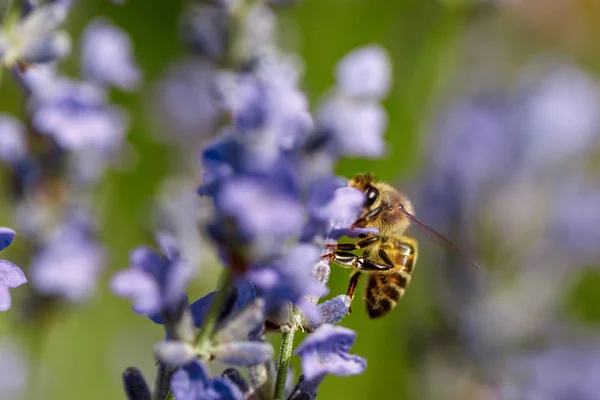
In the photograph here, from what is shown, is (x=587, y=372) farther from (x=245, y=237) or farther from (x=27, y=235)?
(x=245, y=237)

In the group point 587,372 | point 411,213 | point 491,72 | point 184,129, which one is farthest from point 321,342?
point 491,72

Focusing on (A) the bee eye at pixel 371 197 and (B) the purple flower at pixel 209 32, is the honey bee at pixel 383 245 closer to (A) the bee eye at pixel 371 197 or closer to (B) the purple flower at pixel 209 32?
(A) the bee eye at pixel 371 197

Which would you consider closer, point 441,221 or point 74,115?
point 74,115

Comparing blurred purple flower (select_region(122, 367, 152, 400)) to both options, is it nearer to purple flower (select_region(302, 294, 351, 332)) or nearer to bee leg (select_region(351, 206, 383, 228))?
purple flower (select_region(302, 294, 351, 332))

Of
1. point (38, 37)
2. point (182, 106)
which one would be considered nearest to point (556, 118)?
point (182, 106)

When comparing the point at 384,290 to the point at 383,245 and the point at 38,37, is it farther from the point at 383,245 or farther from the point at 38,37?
the point at 38,37

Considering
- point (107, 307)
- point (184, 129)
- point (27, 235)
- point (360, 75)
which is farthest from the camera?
point (184, 129)
